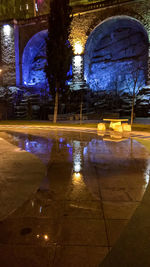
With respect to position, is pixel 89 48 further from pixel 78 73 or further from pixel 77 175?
pixel 77 175

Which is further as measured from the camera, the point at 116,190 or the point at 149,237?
the point at 116,190

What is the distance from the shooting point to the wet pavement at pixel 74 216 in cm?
209

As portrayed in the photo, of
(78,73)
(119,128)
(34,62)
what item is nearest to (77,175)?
(119,128)

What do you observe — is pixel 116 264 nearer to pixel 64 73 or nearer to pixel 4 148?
pixel 4 148

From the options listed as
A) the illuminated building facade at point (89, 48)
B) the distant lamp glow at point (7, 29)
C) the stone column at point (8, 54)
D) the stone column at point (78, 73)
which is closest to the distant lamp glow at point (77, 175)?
the stone column at point (78, 73)

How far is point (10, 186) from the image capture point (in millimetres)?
3949

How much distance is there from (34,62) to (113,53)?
561 inches

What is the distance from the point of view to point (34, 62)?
35.7 m

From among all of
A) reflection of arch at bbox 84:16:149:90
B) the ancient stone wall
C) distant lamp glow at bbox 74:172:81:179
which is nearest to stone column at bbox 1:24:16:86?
the ancient stone wall

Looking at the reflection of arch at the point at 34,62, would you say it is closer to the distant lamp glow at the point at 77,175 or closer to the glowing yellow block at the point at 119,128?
the glowing yellow block at the point at 119,128

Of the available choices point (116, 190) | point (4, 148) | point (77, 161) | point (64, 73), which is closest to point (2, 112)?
point (64, 73)

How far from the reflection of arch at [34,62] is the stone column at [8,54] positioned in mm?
1845

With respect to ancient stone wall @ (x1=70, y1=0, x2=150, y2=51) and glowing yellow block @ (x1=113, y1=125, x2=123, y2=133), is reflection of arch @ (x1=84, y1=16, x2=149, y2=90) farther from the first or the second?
glowing yellow block @ (x1=113, y1=125, x2=123, y2=133)

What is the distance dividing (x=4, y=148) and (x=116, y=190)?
17.4ft
